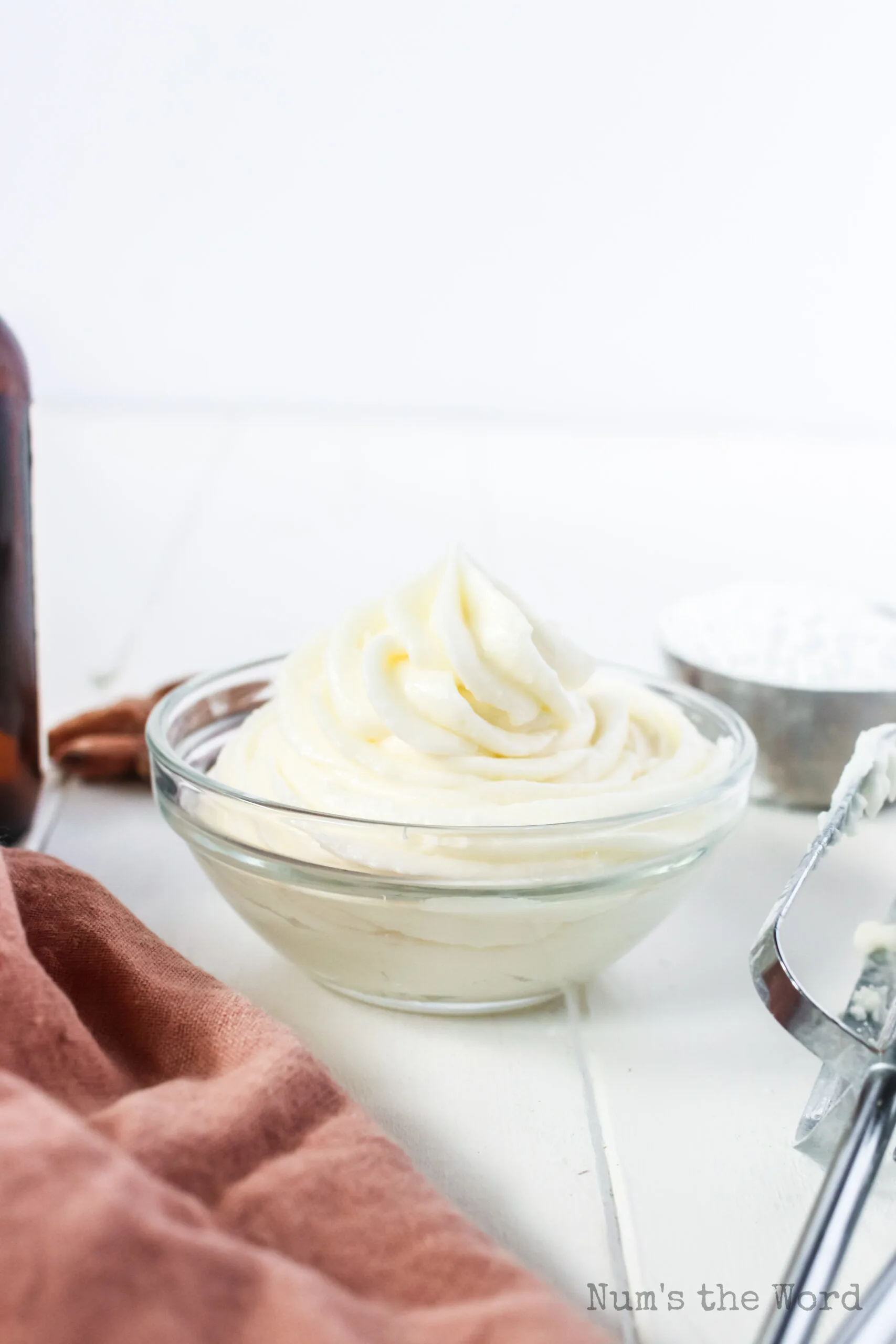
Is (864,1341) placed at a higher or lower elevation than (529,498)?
higher

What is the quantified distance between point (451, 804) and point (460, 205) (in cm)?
237

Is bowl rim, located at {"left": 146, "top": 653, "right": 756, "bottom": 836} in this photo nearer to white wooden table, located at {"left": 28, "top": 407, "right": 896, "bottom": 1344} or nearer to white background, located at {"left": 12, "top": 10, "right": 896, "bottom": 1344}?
white wooden table, located at {"left": 28, "top": 407, "right": 896, "bottom": 1344}

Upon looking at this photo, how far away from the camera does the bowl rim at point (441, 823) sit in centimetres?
74

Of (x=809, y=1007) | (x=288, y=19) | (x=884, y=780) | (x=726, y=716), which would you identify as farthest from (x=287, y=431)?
(x=809, y=1007)

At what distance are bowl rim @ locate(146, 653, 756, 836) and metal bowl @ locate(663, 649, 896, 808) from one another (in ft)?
0.48

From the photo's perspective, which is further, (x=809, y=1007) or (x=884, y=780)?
(x=884, y=780)

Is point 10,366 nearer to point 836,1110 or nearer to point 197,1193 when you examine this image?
point 197,1193

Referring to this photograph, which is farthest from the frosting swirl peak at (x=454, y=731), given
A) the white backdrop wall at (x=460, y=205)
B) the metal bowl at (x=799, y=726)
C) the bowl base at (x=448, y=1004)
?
the white backdrop wall at (x=460, y=205)

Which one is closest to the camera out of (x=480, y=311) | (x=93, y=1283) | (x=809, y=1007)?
(x=93, y=1283)

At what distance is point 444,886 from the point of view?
73cm

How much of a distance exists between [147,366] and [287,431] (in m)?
0.44

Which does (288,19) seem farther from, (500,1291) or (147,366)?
(500,1291)

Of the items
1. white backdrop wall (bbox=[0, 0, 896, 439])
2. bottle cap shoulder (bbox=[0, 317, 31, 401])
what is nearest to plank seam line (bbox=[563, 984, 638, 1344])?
bottle cap shoulder (bbox=[0, 317, 31, 401])

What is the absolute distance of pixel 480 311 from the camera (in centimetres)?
295
